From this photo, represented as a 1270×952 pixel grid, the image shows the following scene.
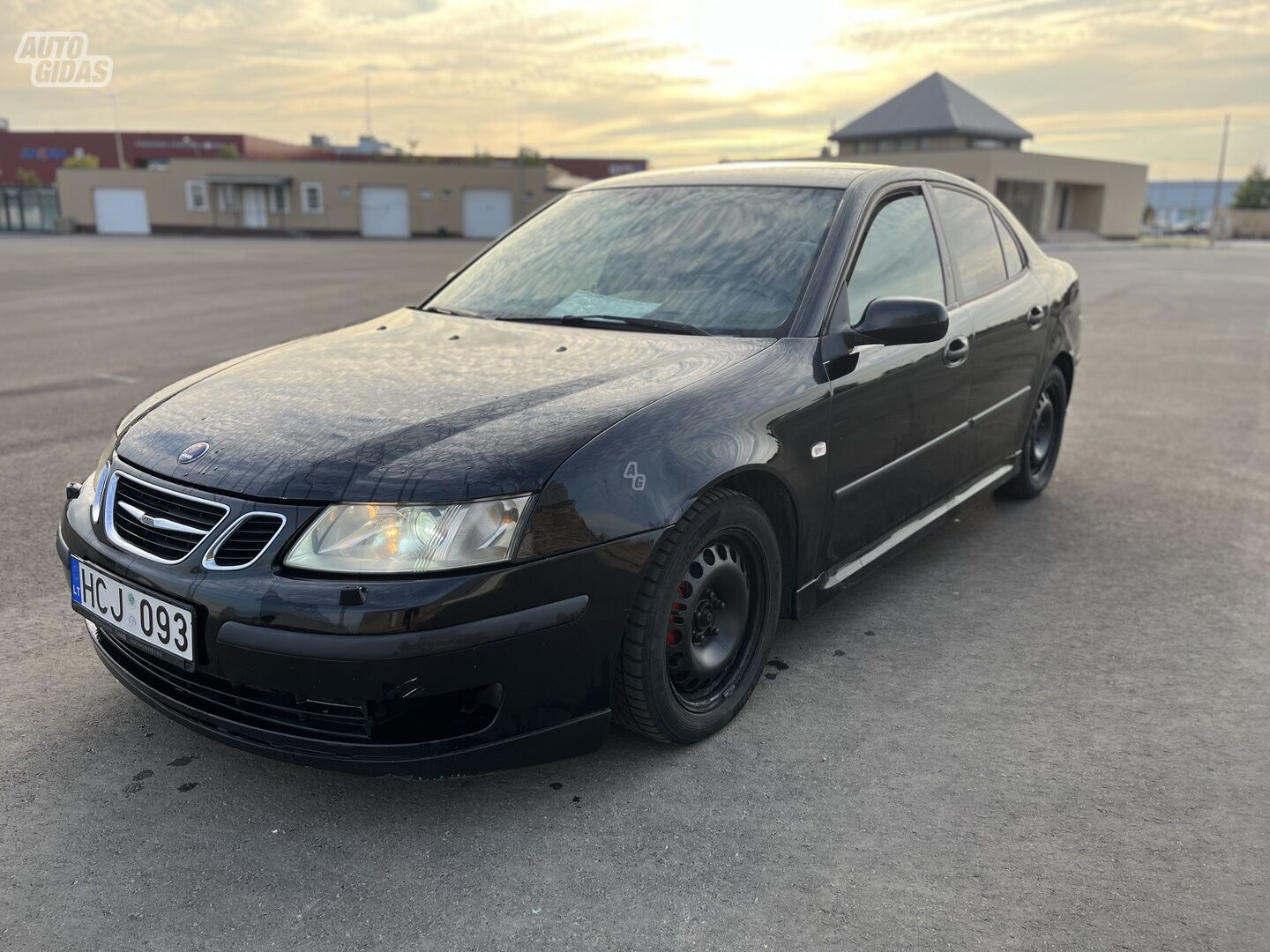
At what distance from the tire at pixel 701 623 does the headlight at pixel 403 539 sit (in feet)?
1.40

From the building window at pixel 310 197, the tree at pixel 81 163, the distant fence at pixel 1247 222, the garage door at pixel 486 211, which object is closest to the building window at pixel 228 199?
the building window at pixel 310 197

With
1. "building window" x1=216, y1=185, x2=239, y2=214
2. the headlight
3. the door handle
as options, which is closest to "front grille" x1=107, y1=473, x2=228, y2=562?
the headlight

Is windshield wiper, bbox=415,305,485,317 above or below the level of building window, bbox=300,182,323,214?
below

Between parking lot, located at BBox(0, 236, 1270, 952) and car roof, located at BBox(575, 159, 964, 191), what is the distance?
1.55 meters

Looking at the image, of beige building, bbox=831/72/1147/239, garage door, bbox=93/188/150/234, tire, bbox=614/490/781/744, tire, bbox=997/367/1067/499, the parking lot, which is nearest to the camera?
the parking lot

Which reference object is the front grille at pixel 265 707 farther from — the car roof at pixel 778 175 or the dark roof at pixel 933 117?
the dark roof at pixel 933 117

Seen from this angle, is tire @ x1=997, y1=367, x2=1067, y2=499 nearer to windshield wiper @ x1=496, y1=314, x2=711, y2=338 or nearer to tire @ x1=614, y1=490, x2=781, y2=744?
windshield wiper @ x1=496, y1=314, x2=711, y2=338

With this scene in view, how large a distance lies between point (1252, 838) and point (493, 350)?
7.74ft

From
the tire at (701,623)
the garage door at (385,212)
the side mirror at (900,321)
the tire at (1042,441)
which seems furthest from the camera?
the garage door at (385,212)

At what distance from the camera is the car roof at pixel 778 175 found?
3.65 m

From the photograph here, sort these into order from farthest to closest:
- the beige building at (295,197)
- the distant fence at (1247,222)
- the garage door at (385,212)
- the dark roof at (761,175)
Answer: the distant fence at (1247,222) → the garage door at (385,212) → the beige building at (295,197) → the dark roof at (761,175)

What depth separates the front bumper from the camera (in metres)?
2.19

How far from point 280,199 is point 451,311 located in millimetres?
57796

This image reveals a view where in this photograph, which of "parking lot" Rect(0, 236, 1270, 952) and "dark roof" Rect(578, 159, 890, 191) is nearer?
"parking lot" Rect(0, 236, 1270, 952)
